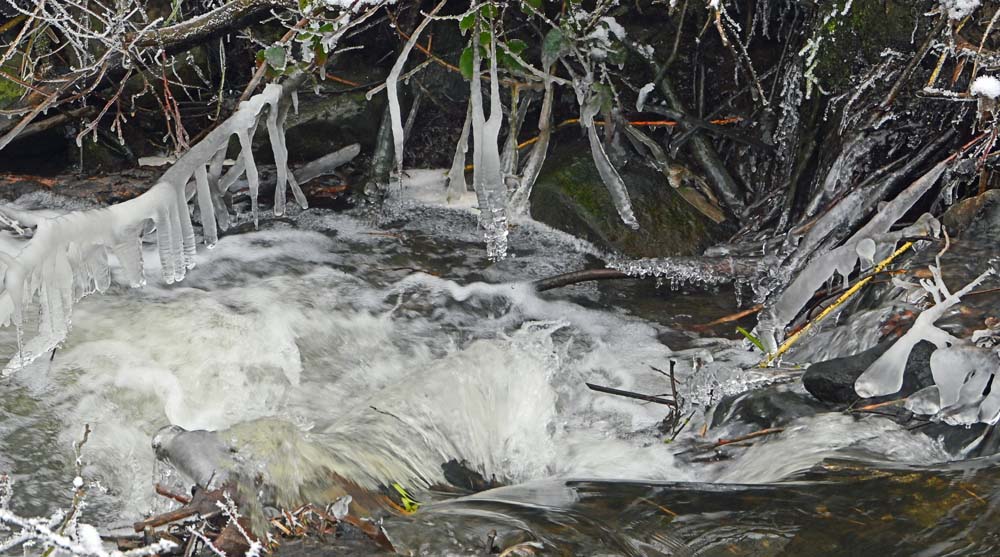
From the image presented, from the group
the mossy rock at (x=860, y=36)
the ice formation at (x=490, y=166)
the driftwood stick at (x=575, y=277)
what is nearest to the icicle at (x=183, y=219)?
the ice formation at (x=490, y=166)

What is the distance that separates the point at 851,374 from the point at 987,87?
111 centimetres

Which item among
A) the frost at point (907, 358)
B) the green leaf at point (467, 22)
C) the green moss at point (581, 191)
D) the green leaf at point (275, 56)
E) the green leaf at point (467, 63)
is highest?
the green leaf at point (467, 22)

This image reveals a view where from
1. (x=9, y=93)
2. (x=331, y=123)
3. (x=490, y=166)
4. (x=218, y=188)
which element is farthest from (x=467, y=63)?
(x=9, y=93)

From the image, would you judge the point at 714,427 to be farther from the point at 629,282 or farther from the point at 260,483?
the point at 260,483

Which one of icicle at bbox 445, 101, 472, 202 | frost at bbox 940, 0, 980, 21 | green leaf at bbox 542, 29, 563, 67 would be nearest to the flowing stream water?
icicle at bbox 445, 101, 472, 202

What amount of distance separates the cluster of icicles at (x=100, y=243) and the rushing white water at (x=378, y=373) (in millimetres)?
304

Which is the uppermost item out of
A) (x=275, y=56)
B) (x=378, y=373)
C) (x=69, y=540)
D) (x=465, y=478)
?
(x=275, y=56)

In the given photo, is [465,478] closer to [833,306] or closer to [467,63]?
[833,306]

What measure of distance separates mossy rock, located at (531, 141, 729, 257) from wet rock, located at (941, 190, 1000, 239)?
1.14m

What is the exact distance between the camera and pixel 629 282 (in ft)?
13.6

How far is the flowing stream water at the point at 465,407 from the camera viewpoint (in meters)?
2.16

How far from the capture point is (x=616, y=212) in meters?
4.36

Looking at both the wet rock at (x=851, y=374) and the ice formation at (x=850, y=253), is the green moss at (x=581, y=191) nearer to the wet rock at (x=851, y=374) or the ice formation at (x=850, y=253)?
the ice formation at (x=850, y=253)

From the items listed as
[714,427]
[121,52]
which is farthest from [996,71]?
[121,52]
